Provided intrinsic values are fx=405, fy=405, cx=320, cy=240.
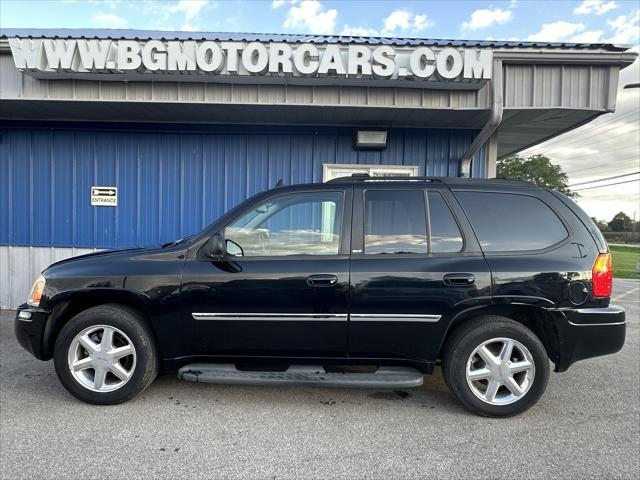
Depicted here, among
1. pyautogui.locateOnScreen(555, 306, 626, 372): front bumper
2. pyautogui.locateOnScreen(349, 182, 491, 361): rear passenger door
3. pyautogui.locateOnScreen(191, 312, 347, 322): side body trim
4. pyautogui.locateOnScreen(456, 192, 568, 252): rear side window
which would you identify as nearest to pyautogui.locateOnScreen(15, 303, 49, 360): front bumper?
pyautogui.locateOnScreen(191, 312, 347, 322): side body trim

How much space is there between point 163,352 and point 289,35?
199 inches

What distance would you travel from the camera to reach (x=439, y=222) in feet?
10.8

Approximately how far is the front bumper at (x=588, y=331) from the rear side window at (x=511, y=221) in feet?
1.93

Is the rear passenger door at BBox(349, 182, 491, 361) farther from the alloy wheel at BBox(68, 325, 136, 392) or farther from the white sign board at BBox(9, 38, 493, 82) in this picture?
the white sign board at BBox(9, 38, 493, 82)

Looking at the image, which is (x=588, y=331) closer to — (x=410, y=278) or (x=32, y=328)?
(x=410, y=278)

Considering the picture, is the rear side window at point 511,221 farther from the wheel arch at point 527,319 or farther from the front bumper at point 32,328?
the front bumper at point 32,328

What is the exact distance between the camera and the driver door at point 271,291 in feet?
10.4

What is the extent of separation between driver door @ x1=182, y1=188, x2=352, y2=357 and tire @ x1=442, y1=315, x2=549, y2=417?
94cm

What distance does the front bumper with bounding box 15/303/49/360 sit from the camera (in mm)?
3328

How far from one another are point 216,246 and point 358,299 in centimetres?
116

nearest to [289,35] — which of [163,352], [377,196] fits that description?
[377,196]

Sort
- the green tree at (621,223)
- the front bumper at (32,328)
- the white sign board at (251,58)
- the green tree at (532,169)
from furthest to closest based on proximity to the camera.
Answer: the green tree at (621,223)
the green tree at (532,169)
the white sign board at (251,58)
the front bumper at (32,328)

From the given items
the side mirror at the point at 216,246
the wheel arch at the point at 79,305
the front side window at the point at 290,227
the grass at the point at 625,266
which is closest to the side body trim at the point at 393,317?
the front side window at the point at 290,227

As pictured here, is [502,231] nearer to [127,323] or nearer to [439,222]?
[439,222]
